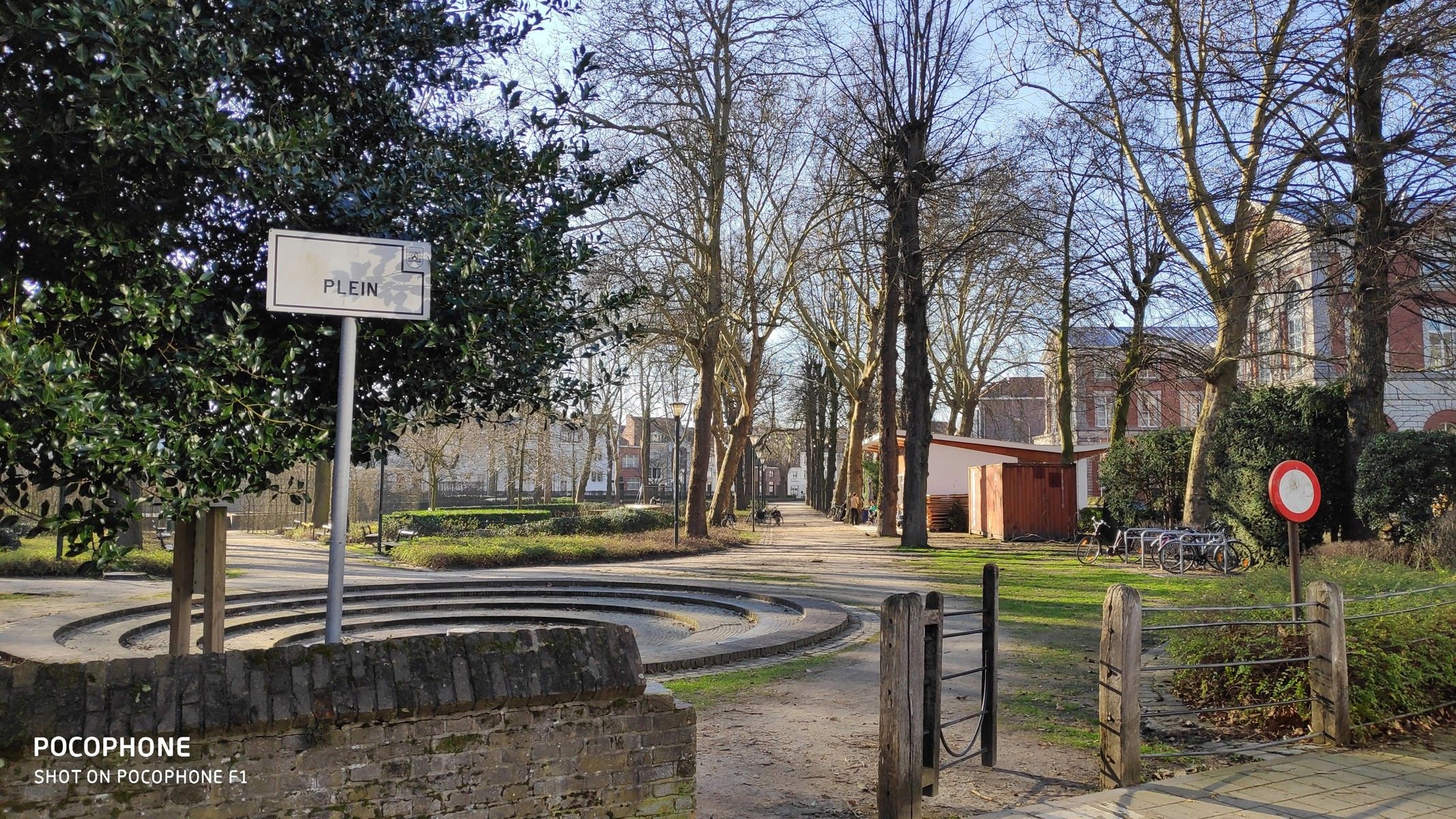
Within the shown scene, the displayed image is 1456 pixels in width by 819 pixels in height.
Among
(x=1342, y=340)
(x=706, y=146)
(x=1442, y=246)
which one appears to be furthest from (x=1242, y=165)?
(x=706, y=146)

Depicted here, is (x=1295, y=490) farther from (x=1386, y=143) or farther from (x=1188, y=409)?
(x=1188, y=409)

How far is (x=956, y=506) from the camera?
118 feet

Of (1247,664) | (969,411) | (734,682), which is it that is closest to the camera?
(1247,664)

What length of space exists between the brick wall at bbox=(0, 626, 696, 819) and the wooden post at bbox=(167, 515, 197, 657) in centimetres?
218

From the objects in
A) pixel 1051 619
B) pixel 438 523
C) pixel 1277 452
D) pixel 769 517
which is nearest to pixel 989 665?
pixel 1051 619

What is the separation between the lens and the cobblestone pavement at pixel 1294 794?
508 centimetres

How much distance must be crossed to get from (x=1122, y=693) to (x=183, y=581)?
208 inches

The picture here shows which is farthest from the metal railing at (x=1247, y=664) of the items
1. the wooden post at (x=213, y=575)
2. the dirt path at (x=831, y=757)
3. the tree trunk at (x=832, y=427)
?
the tree trunk at (x=832, y=427)

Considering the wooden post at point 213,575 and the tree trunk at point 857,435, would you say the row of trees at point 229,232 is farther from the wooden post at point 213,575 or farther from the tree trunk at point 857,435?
the tree trunk at point 857,435

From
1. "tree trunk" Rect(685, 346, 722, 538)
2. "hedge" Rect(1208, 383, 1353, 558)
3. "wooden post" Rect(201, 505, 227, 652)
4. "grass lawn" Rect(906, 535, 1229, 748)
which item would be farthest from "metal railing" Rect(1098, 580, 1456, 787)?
"tree trunk" Rect(685, 346, 722, 538)

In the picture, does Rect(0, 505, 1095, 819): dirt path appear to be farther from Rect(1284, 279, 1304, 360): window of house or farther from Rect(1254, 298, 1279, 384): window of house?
Rect(1254, 298, 1279, 384): window of house

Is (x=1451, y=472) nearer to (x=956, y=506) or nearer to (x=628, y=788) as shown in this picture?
(x=628, y=788)

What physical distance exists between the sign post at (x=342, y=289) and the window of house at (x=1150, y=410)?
26250 mm

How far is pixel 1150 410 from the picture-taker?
2772 cm
